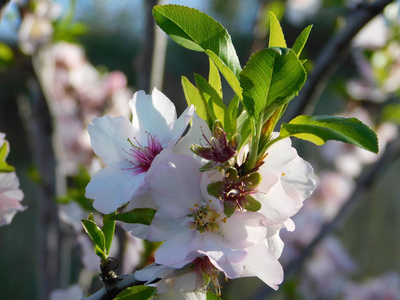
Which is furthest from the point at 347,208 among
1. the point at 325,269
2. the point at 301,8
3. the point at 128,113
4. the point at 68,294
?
the point at 301,8

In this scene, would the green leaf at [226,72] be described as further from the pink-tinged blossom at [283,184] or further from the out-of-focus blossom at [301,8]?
the out-of-focus blossom at [301,8]

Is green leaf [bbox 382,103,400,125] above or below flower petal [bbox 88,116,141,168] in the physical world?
below

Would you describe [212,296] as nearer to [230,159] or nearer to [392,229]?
[230,159]

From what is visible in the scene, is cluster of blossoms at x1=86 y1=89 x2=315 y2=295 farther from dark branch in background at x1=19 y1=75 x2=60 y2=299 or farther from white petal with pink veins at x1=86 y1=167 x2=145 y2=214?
dark branch in background at x1=19 y1=75 x2=60 y2=299

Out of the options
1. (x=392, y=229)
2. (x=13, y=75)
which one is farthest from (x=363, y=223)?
(x=13, y=75)

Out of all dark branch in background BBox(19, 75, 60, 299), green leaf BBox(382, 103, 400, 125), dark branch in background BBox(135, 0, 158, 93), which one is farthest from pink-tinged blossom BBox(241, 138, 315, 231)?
green leaf BBox(382, 103, 400, 125)

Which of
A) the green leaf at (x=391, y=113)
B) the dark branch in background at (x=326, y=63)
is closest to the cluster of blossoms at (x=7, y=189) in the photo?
the dark branch in background at (x=326, y=63)

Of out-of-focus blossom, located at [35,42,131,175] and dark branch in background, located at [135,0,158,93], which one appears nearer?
dark branch in background, located at [135,0,158,93]
